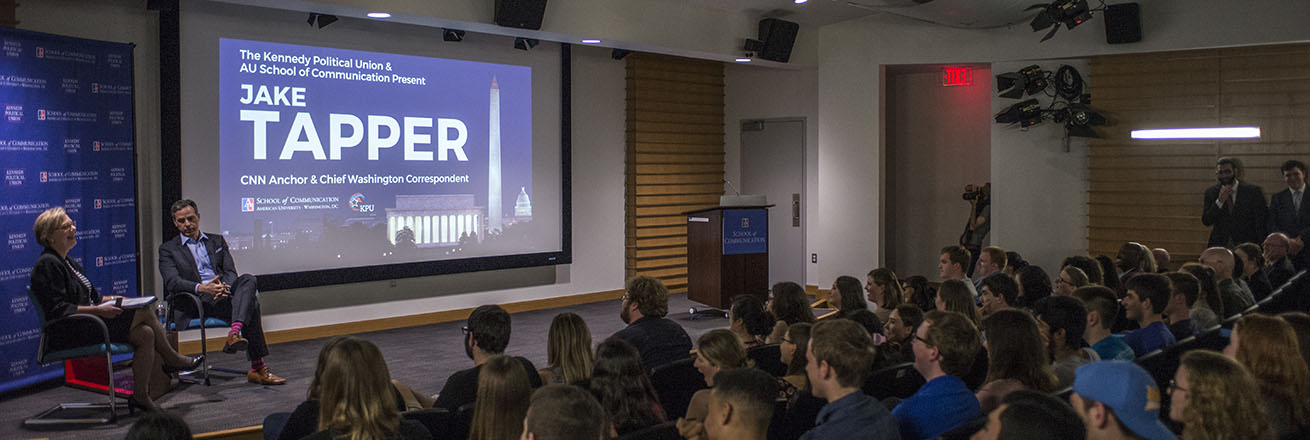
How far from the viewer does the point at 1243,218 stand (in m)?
8.20

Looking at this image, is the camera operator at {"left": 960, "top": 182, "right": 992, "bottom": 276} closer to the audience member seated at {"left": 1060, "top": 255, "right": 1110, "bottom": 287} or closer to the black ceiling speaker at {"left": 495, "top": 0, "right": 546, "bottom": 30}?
the audience member seated at {"left": 1060, "top": 255, "right": 1110, "bottom": 287}

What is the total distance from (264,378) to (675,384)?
3.74m

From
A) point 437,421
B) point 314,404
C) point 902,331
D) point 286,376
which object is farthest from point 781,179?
point 314,404

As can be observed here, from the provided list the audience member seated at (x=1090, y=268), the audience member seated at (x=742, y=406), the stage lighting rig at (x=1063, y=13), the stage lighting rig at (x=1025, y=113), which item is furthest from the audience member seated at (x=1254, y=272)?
the audience member seated at (x=742, y=406)

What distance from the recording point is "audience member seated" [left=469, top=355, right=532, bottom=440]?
2.67 metres

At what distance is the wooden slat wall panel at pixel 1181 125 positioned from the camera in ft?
27.5

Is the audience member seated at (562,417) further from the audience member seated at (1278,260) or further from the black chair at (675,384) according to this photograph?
the audience member seated at (1278,260)

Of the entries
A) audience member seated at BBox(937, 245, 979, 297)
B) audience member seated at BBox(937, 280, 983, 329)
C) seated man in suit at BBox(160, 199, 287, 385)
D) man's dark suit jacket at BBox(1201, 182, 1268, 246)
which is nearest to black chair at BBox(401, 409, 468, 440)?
audience member seated at BBox(937, 280, 983, 329)

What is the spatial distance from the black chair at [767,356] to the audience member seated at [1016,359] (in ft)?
3.60

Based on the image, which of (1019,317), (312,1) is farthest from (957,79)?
(1019,317)

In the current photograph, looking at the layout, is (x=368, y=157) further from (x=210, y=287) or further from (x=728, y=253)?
(x=728, y=253)

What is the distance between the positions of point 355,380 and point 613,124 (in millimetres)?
7949

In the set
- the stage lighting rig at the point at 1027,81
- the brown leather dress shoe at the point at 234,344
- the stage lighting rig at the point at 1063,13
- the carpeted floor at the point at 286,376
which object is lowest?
the carpeted floor at the point at 286,376

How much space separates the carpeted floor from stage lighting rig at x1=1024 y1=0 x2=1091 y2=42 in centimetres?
399
